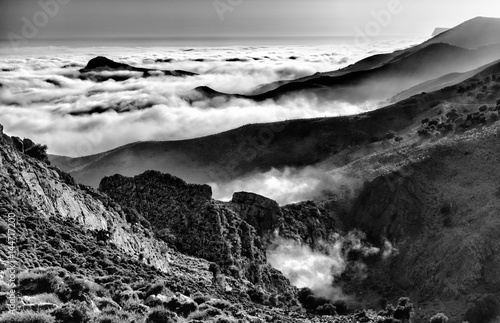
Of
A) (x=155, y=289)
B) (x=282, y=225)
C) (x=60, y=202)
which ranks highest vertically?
(x=60, y=202)

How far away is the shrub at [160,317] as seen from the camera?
74.5ft

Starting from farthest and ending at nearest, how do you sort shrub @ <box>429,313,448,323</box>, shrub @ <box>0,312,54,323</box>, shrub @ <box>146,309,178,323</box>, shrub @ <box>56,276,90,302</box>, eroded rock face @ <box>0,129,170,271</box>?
shrub @ <box>429,313,448,323</box> → eroded rock face @ <box>0,129,170,271</box> → shrub @ <box>146,309,178,323</box> → shrub @ <box>56,276,90,302</box> → shrub @ <box>0,312,54,323</box>

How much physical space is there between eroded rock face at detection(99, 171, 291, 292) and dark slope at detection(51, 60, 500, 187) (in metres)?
46.0

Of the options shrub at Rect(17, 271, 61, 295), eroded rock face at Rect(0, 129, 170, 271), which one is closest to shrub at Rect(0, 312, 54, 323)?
shrub at Rect(17, 271, 61, 295)

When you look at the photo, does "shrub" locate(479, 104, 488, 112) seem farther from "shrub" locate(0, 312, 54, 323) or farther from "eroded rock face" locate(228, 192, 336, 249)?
"shrub" locate(0, 312, 54, 323)

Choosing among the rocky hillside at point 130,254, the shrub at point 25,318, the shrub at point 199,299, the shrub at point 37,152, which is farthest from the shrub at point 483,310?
the shrub at point 25,318

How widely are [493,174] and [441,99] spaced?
4467 centimetres

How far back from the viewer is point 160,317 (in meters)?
22.9

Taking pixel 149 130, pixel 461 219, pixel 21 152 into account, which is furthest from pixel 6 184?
pixel 149 130

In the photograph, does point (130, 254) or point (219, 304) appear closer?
point (219, 304)

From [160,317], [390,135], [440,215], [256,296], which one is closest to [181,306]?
[160,317]

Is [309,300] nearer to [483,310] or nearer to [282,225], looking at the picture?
[282,225]

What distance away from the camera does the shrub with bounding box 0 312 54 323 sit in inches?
687

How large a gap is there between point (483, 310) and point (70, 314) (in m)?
45.5
